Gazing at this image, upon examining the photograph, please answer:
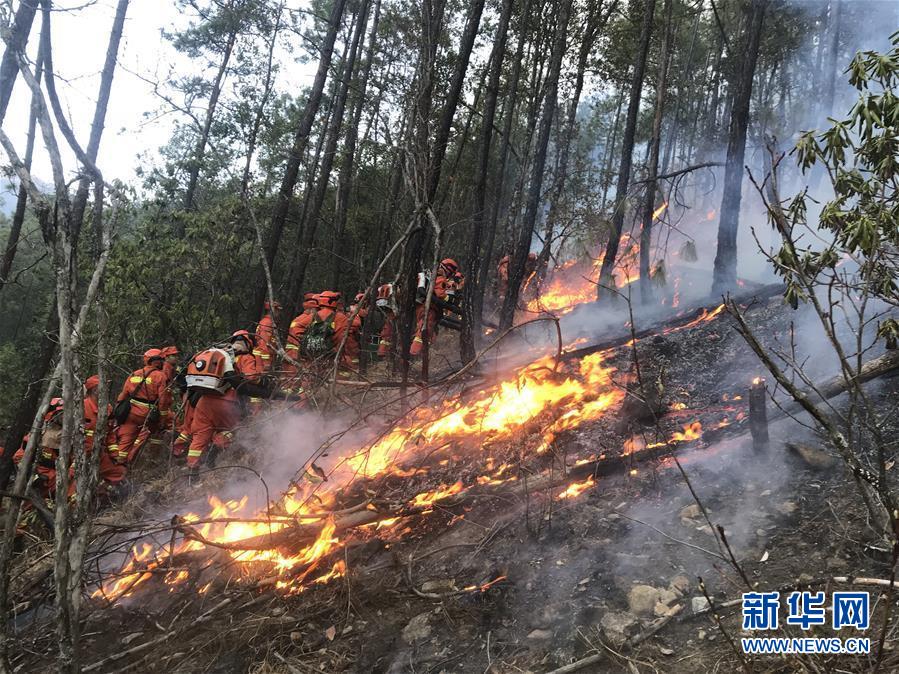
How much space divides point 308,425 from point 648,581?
16.7 ft

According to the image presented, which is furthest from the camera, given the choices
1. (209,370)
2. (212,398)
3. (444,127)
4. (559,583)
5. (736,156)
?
(736,156)

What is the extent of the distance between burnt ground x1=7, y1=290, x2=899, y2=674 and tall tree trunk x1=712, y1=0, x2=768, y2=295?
179 inches

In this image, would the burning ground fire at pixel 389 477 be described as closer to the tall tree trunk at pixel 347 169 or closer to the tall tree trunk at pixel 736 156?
the tall tree trunk at pixel 736 156

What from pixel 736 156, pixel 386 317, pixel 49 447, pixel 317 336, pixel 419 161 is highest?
pixel 736 156

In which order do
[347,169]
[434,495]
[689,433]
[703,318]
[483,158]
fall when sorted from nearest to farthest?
[434,495] < [689,433] < [703,318] < [483,158] < [347,169]

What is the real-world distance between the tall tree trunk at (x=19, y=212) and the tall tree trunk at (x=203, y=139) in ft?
10.8

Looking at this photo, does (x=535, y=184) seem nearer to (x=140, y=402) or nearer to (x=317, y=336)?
(x=317, y=336)

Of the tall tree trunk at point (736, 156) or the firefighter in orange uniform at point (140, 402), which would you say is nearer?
the firefighter in orange uniform at point (140, 402)

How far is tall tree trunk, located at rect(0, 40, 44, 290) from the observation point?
2631 millimetres

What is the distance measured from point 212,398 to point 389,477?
128 inches

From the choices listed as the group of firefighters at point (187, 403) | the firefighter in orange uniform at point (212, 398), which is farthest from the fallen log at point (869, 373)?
the firefighter in orange uniform at point (212, 398)

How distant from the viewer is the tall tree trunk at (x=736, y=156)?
8.50 meters

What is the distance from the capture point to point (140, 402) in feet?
23.5

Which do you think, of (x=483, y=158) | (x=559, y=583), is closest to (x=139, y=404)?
(x=559, y=583)
